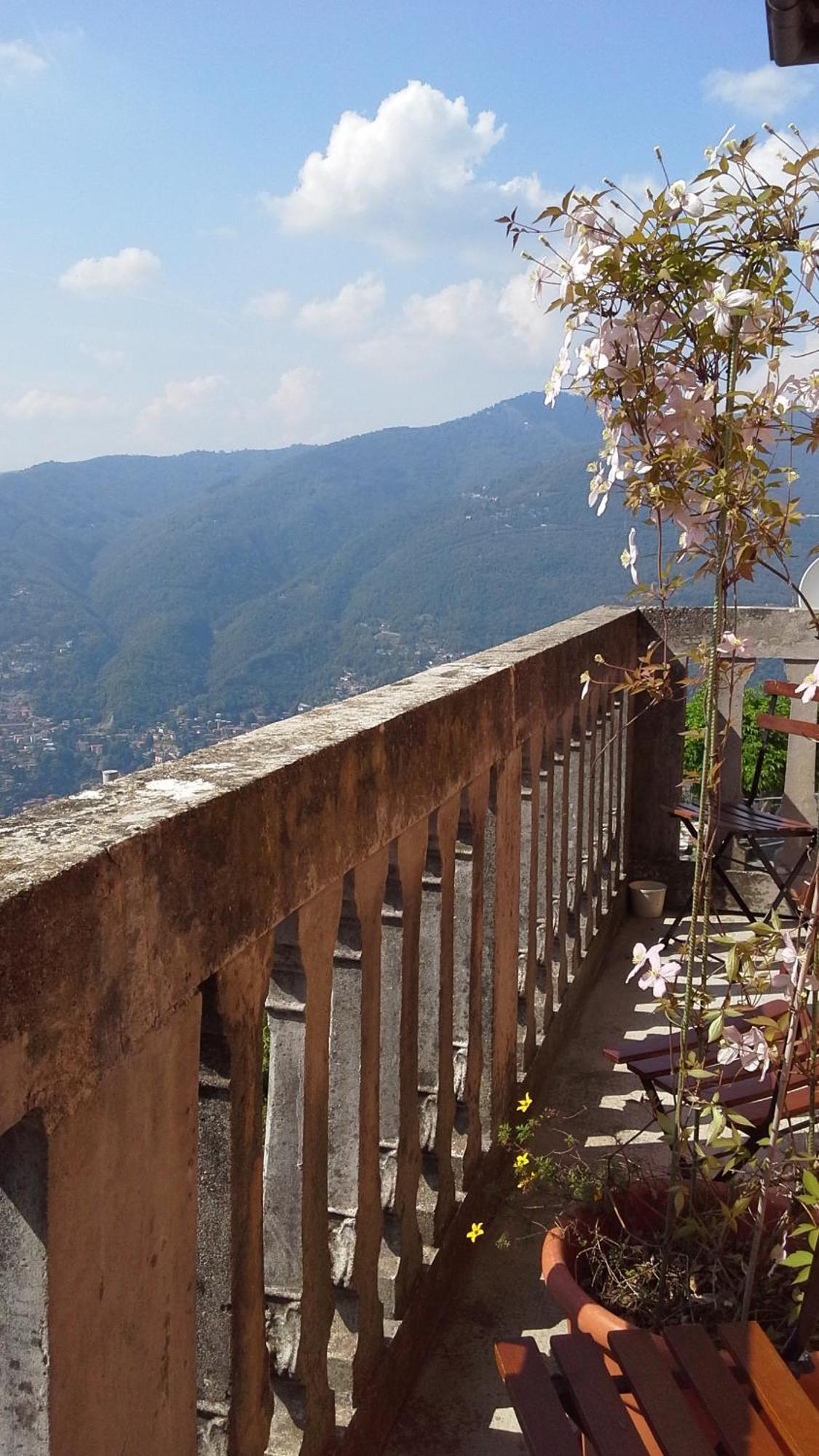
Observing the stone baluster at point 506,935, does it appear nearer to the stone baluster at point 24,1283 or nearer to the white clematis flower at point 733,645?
the white clematis flower at point 733,645

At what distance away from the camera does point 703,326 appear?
1946 millimetres

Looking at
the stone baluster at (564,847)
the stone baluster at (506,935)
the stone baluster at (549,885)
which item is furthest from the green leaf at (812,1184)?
the stone baluster at (564,847)

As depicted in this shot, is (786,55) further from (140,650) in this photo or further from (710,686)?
(140,650)

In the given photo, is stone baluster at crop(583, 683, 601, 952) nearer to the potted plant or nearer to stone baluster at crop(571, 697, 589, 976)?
stone baluster at crop(571, 697, 589, 976)

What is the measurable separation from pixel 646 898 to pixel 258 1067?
431 centimetres

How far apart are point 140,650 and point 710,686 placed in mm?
85591

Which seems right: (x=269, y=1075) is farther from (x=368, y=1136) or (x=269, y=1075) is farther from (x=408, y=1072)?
(x=408, y=1072)

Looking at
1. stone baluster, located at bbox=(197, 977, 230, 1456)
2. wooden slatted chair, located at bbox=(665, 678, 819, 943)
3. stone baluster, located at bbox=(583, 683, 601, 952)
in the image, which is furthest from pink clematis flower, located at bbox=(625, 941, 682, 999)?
wooden slatted chair, located at bbox=(665, 678, 819, 943)

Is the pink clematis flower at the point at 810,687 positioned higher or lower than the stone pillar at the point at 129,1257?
higher

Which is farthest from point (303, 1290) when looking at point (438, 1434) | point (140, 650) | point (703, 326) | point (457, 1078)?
point (140, 650)

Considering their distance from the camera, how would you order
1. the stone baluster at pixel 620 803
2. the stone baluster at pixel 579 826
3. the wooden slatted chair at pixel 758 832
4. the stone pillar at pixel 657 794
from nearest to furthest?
the stone baluster at pixel 579 826 → the wooden slatted chair at pixel 758 832 → the stone baluster at pixel 620 803 → the stone pillar at pixel 657 794

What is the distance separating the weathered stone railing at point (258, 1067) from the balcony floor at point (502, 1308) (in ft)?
0.29

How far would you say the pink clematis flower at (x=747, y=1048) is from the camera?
6.81ft

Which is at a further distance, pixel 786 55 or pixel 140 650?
pixel 140 650
